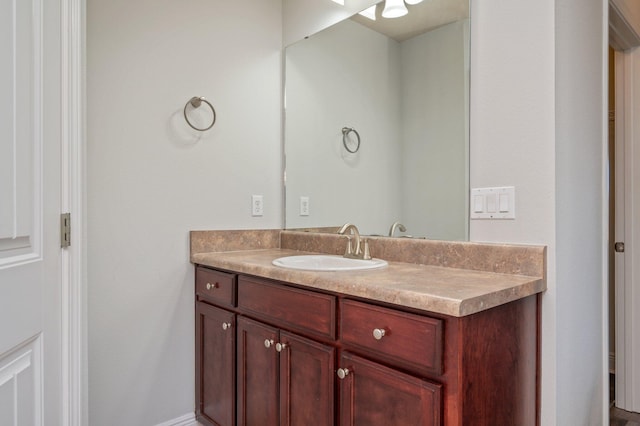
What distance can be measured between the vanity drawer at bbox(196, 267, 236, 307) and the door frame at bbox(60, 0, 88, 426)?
2.06 ft

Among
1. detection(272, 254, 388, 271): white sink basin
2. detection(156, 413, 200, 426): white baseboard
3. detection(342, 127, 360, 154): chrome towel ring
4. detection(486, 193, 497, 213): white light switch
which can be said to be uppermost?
detection(342, 127, 360, 154): chrome towel ring

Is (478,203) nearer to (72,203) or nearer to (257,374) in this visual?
(257,374)

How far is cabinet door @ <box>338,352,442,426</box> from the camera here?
1048 millimetres

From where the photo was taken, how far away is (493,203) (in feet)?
4.77

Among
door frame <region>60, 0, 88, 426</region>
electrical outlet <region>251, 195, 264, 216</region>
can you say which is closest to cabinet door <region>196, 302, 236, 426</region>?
electrical outlet <region>251, 195, 264, 216</region>

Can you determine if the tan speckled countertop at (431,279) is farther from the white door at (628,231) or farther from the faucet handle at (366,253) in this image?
the white door at (628,231)

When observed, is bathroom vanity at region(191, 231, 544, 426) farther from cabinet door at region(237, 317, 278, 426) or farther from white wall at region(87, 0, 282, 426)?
white wall at region(87, 0, 282, 426)

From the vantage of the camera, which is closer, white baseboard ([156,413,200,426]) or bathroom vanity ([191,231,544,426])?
bathroom vanity ([191,231,544,426])

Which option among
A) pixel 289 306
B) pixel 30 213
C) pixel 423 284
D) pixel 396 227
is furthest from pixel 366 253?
pixel 30 213

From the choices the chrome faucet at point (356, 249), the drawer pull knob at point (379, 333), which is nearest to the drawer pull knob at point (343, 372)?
the drawer pull knob at point (379, 333)

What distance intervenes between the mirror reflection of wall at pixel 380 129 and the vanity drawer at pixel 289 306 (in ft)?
1.94

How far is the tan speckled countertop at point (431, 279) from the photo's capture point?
3.45ft

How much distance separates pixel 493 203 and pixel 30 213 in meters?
1.36

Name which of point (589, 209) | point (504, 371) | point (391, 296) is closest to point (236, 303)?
point (391, 296)
